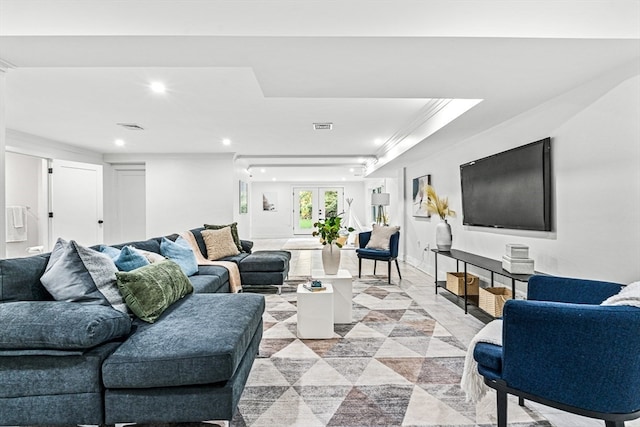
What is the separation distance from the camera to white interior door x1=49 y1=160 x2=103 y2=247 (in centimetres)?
566

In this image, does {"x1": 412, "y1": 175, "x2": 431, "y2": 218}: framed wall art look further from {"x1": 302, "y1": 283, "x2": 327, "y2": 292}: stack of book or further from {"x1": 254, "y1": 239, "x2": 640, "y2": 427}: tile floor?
{"x1": 302, "y1": 283, "x2": 327, "y2": 292}: stack of book

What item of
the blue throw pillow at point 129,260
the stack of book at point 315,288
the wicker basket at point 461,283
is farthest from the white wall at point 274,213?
the blue throw pillow at point 129,260

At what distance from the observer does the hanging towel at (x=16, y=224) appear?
18.3ft

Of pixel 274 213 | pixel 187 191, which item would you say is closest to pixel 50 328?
pixel 187 191

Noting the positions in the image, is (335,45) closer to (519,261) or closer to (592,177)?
(592,177)

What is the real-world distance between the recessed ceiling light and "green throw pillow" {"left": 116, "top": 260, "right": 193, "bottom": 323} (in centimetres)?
173

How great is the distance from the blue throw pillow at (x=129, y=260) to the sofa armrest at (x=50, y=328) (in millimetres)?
818

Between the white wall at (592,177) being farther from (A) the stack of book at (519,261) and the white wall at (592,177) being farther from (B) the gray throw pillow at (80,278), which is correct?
(B) the gray throw pillow at (80,278)

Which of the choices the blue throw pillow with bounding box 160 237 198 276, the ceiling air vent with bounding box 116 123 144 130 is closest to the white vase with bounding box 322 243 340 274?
the blue throw pillow with bounding box 160 237 198 276

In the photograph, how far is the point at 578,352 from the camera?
4.66 ft

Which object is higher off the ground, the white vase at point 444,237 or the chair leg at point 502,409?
the white vase at point 444,237

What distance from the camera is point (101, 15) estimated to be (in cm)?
183

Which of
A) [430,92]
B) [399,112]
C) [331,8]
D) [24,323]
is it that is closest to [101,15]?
[331,8]

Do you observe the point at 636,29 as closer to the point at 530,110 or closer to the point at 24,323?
the point at 530,110
